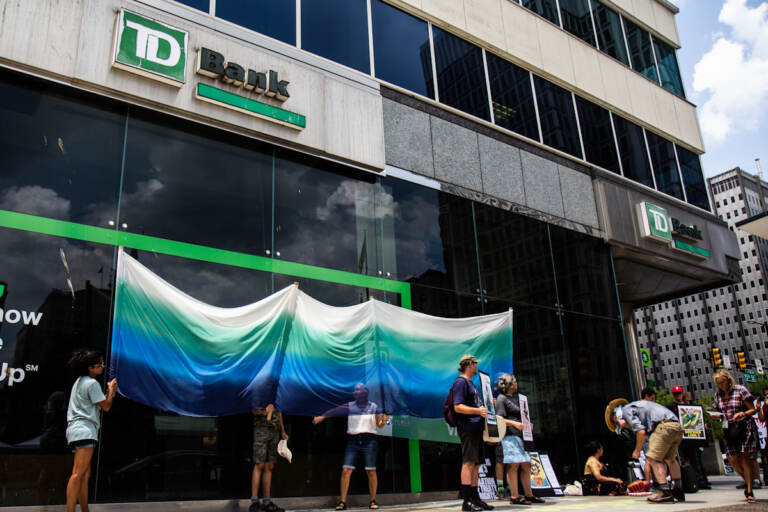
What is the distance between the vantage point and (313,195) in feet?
31.9

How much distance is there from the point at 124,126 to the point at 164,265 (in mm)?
1993

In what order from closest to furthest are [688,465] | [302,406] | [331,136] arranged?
[302,406]
[331,136]
[688,465]

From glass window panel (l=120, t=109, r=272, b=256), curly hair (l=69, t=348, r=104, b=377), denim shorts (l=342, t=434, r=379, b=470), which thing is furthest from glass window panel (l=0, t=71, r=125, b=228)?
denim shorts (l=342, t=434, r=379, b=470)

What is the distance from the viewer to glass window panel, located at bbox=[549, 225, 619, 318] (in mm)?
13367

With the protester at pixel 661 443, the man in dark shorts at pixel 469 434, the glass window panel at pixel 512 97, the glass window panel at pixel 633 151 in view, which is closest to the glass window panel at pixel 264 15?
the glass window panel at pixel 512 97

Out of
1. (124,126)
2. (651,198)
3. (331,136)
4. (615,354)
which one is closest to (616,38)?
(651,198)

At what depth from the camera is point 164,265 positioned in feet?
25.9

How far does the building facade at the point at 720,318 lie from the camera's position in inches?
4535

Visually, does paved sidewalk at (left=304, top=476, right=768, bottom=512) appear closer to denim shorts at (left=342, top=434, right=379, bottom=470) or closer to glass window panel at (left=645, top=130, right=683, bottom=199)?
denim shorts at (left=342, top=434, right=379, bottom=470)

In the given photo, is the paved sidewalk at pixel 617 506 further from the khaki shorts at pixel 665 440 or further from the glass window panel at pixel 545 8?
the glass window panel at pixel 545 8

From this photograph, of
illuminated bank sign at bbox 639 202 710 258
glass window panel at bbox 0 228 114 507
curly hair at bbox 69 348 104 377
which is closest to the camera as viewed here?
curly hair at bbox 69 348 104 377

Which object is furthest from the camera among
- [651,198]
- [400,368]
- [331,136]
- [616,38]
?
[616,38]

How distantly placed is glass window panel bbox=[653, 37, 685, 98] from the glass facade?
9914mm

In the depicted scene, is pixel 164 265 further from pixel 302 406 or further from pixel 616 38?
pixel 616 38
